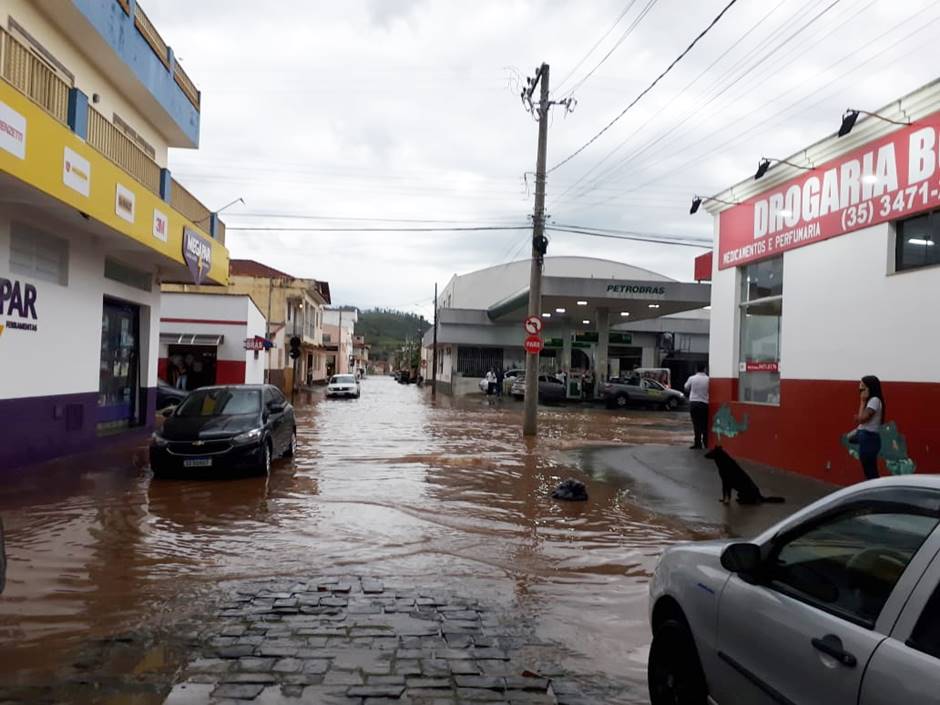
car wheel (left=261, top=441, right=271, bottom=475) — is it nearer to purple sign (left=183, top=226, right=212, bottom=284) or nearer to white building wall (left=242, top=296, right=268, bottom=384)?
purple sign (left=183, top=226, right=212, bottom=284)

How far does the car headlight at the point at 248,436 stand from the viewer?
1144cm

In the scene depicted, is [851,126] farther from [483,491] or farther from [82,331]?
[82,331]

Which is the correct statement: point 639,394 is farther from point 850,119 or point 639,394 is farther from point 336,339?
point 336,339

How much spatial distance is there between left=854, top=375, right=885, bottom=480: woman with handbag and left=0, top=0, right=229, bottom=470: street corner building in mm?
10450

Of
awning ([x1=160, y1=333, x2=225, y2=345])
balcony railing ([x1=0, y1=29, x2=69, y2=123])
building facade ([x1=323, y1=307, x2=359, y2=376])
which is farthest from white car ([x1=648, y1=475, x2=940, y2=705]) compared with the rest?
building facade ([x1=323, y1=307, x2=359, y2=376])

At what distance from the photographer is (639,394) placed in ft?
113

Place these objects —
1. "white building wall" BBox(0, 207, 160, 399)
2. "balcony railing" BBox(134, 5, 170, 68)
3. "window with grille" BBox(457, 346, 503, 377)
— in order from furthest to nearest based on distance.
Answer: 1. "window with grille" BBox(457, 346, 503, 377)
2. "balcony railing" BBox(134, 5, 170, 68)
3. "white building wall" BBox(0, 207, 160, 399)

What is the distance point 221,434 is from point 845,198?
32.4 feet

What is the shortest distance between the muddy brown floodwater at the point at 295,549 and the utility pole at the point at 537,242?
5.68 metres

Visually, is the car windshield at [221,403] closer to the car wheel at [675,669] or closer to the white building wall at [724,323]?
the white building wall at [724,323]

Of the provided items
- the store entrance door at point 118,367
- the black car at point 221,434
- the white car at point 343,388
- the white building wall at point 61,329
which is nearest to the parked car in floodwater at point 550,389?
the white car at point 343,388

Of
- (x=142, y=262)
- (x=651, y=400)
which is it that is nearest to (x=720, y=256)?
(x=142, y=262)

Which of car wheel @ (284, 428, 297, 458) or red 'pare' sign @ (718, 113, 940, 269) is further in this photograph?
car wheel @ (284, 428, 297, 458)

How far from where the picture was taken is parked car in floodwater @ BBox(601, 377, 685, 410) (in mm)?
34562
